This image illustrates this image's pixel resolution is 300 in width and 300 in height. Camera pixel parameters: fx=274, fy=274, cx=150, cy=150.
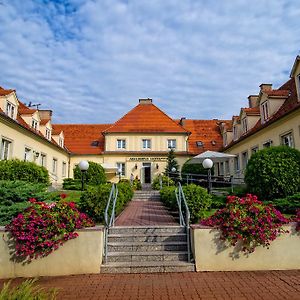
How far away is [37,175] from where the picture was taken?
15531mm

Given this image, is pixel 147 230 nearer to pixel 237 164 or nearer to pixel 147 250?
pixel 147 250

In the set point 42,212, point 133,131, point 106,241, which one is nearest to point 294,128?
point 106,241

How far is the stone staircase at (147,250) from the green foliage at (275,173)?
19.0ft

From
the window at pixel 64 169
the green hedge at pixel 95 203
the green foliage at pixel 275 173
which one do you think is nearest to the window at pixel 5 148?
the green hedge at pixel 95 203

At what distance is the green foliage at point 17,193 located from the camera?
9430 mm

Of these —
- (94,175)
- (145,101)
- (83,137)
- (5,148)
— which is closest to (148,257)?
(5,148)

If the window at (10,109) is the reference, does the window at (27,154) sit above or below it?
below

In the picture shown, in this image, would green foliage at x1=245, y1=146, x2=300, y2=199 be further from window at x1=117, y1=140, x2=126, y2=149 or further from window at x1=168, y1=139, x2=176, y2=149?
window at x1=117, y1=140, x2=126, y2=149

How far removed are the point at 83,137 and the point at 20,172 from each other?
20.7 metres

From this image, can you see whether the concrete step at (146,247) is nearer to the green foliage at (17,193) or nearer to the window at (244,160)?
the green foliage at (17,193)

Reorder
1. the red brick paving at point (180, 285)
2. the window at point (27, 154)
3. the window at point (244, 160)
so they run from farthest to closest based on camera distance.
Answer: the window at point (244, 160) < the window at point (27, 154) < the red brick paving at point (180, 285)

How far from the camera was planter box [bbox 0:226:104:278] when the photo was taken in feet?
21.7

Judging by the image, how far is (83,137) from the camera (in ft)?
117

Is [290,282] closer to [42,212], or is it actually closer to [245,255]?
[245,255]
